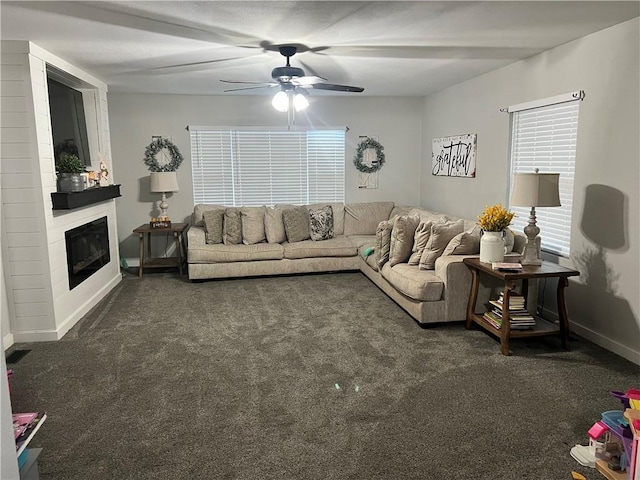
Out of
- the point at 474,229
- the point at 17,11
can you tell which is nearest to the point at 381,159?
the point at 474,229

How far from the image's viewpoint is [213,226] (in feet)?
19.9

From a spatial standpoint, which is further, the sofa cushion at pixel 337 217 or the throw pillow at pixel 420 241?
Answer: the sofa cushion at pixel 337 217

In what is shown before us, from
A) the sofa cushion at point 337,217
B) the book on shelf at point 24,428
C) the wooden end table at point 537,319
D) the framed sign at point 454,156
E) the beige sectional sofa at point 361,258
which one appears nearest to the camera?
the book on shelf at point 24,428

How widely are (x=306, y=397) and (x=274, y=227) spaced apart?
3.48 metres

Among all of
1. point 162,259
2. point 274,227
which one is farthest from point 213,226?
point 162,259

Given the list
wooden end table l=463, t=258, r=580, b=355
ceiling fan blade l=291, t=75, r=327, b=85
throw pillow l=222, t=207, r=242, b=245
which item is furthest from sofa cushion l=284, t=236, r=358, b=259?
wooden end table l=463, t=258, r=580, b=355

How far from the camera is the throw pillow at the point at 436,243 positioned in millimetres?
4398

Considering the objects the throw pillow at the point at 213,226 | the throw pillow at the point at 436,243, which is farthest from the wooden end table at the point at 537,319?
the throw pillow at the point at 213,226

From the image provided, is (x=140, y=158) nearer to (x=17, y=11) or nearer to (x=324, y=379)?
(x=17, y=11)

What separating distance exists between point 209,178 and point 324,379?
14.4 ft

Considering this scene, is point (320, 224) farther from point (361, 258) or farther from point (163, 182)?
point (163, 182)

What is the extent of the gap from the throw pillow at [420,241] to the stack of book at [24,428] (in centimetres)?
342

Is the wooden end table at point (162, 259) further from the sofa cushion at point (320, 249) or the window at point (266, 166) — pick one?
the sofa cushion at point (320, 249)

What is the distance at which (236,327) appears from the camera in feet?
14.0
